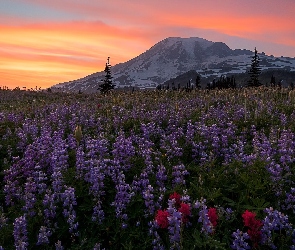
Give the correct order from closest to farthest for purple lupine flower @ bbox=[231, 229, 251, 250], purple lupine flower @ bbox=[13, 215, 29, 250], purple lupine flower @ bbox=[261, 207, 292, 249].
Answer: purple lupine flower @ bbox=[231, 229, 251, 250], purple lupine flower @ bbox=[261, 207, 292, 249], purple lupine flower @ bbox=[13, 215, 29, 250]

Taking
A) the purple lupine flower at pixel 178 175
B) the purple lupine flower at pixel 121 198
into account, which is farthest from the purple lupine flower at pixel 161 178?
the purple lupine flower at pixel 121 198

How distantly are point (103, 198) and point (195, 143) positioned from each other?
103 inches

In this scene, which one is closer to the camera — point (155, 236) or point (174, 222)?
point (174, 222)

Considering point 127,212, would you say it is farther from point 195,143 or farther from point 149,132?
point 149,132

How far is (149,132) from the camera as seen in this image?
8.42 m

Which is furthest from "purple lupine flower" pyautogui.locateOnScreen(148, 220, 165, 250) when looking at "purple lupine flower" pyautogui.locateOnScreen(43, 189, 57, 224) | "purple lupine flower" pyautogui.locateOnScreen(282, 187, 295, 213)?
"purple lupine flower" pyautogui.locateOnScreen(282, 187, 295, 213)

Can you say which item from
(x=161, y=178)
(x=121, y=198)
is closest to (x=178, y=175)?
(x=161, y=178)

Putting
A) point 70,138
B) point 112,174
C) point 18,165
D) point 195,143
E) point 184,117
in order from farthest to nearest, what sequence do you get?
point 184,117, point 70,138, point 195,143, point 18,165, point 112,174

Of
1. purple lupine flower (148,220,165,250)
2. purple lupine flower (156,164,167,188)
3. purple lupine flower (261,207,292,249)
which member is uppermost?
purple lupine flower (156,164,167,188)

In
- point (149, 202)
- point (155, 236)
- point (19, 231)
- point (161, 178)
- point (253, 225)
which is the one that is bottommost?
point (155, 236)

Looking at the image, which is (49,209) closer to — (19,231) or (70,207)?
(70,207)

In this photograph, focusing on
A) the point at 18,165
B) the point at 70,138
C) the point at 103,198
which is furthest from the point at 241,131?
the point at 18,165

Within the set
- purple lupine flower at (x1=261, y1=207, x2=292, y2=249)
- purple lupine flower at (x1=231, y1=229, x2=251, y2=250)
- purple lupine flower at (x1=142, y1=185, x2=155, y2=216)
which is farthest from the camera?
purple lupine flower at (x1=142, y1=185, x2=155, y2=216)

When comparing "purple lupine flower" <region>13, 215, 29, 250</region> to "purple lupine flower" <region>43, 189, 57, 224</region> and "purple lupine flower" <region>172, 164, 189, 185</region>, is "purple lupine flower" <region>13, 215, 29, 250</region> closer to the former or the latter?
"purple lupine flower" <region>43, 189, 57, 224</region>
